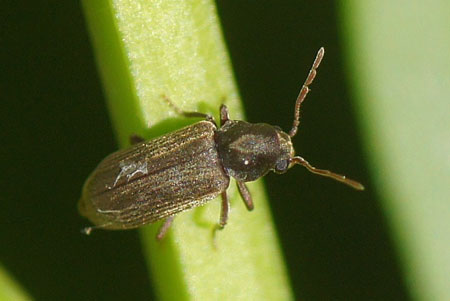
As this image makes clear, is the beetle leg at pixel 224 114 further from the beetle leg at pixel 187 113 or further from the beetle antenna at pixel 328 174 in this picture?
the beetle antenna at pixel 328 174

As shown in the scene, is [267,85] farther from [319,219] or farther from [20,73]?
[20,73]

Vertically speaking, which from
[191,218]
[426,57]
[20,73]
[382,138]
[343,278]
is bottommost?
[343,278]

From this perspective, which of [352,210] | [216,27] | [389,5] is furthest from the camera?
[352,210]

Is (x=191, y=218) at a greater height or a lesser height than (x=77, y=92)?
lesser

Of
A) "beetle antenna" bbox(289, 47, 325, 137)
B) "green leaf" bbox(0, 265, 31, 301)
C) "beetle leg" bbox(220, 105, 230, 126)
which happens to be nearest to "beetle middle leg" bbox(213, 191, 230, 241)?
"beetle leg" bbox(220, 105, 230, 126)

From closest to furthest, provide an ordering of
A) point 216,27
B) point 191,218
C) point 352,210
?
point 216,27 → point 191,218 → point 352,210

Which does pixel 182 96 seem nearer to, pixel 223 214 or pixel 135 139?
pixel 135 139

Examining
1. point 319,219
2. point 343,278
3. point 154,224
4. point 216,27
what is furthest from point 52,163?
point 343,278
